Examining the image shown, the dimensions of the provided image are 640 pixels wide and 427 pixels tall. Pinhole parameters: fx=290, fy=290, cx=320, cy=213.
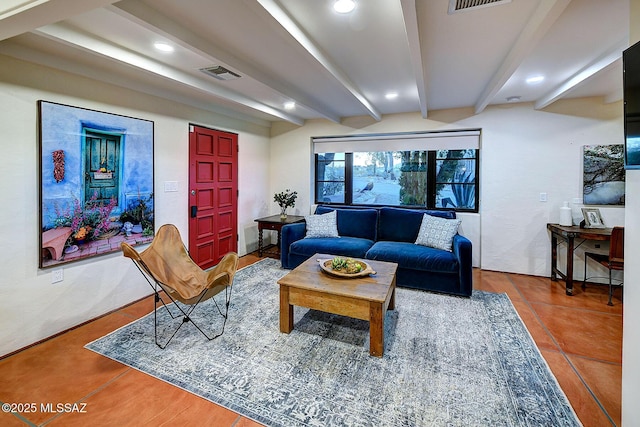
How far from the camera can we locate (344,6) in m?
1.82

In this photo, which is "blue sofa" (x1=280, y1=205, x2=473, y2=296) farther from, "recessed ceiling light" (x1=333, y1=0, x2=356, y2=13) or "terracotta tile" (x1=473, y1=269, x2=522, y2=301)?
"recessed ceiling light" (x1=333, y1=0, x2=356, y2=13)

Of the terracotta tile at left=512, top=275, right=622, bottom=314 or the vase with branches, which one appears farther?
the vase with branches

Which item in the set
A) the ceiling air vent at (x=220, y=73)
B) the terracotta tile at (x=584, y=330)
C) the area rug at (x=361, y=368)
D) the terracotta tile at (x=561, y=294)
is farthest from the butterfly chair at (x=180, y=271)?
the terracotta tile at (x=561, y=294)

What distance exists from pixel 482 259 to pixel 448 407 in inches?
126

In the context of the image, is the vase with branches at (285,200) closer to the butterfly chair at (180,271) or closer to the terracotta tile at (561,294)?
the butterfly chair at (180,271)

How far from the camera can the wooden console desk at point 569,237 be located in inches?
130

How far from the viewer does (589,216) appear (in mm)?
3668

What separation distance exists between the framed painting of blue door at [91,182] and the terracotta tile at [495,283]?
415 centimetres

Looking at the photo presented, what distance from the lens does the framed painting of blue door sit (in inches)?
96.7

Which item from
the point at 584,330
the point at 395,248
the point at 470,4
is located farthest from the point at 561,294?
the point at 470,4

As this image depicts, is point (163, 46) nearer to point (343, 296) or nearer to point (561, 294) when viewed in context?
point (343, 296)

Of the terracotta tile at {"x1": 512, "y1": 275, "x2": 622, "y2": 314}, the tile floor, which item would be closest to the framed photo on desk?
the terracotta tile at {"x1": 512, "y1": 275, "x2": 622, "y2": 314}

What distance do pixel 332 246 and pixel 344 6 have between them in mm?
2806

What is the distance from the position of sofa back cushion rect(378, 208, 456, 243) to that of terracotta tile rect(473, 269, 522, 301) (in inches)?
36.5
